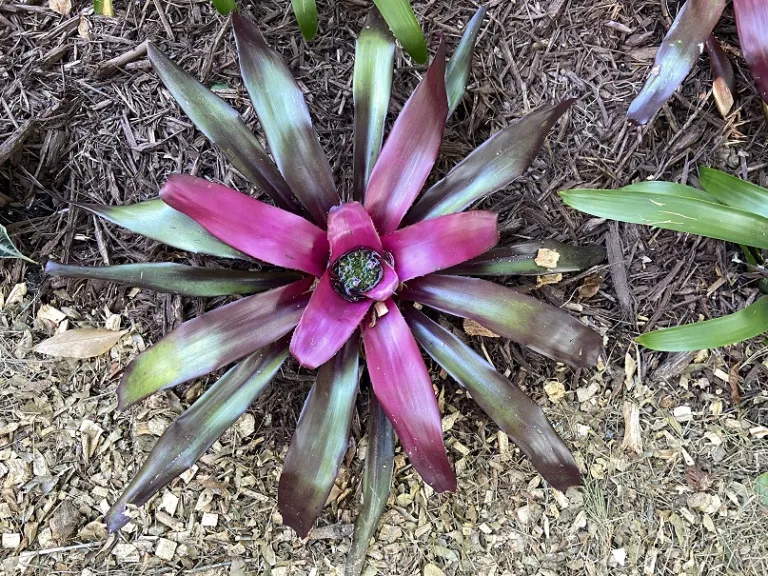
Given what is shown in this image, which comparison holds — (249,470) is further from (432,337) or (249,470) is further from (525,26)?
(525,26)

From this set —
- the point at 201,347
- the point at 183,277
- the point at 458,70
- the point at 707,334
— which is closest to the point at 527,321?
the point at 707,334

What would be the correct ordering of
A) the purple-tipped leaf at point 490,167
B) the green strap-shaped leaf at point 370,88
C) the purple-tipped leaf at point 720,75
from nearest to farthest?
the purple-tipped leaf at point 490,167, the green strap-shaped leaf at point 370,88, the purple-tipped leaf at point 720,75

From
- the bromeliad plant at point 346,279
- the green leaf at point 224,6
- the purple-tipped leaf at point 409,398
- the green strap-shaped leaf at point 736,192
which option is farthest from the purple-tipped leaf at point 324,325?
the green strap-shaped leaf at point 736,192

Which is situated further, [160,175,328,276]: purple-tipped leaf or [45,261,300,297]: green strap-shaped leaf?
[45,261,300,297]: green strap-shaped leaf

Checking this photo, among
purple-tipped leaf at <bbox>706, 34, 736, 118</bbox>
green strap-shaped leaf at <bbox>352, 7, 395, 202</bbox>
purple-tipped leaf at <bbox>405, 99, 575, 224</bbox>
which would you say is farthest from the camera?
purple-tipped leaf at <bbox>706, 34, 736, 118</bbox>

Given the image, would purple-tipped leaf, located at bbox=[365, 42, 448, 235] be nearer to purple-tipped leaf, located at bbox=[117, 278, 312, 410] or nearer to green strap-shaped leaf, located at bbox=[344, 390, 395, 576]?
purple-tipped leaf, located at bbox=[117, 278, 312, 410]

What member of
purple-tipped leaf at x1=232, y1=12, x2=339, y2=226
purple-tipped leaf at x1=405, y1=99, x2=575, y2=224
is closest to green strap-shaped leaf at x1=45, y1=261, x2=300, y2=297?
purple-tipped leaf at x1=232, y1=12, x2=339, y2=226

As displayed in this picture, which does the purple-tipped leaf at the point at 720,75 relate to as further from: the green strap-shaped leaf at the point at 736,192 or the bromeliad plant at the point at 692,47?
the green strap-shaped leaf at the point at 736,192
